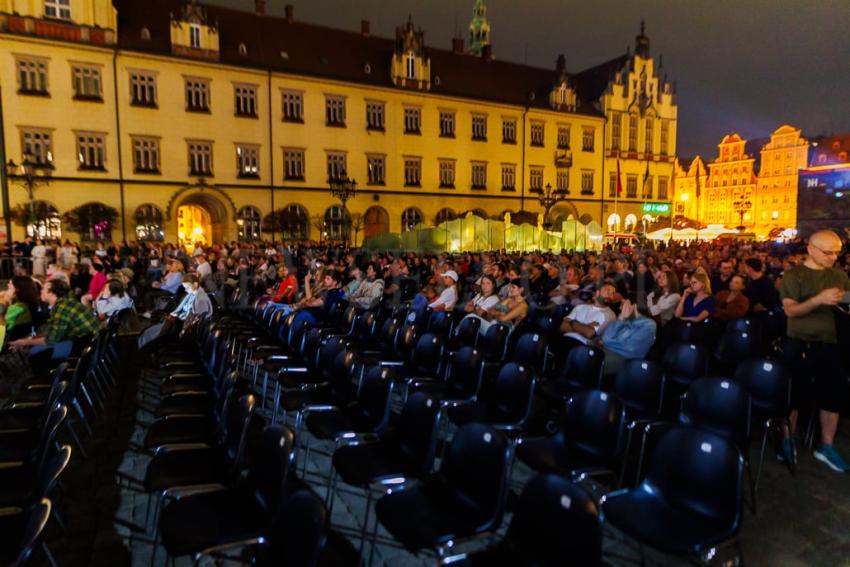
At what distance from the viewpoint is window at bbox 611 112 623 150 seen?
42.2 m

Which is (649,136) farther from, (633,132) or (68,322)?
(68,322)

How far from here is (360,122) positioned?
32.1 meters

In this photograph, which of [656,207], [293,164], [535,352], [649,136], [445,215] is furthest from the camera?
[649,136]

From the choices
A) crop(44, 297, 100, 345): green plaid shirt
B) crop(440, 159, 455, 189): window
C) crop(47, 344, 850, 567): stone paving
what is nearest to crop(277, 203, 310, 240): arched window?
crop(440, 159, 455, 189): window

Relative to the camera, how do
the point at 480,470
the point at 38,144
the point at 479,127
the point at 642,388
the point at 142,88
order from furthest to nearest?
the point at 479,127, the point at 142,88, the point at 38,144, the point at 642,388, the point at 480,470

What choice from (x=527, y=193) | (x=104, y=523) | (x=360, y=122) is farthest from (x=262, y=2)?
(x=104, y=523)

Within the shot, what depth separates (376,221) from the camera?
33625 mm

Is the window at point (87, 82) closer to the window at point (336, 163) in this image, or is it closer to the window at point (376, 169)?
the window at point (336, 163)

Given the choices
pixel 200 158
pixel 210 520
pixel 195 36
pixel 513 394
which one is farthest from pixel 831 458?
pixel 195 36

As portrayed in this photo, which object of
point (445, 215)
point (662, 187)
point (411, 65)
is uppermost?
point (411, 65)

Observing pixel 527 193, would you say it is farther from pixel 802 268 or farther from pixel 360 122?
pixel 802 268

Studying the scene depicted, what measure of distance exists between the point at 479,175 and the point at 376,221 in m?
8.14

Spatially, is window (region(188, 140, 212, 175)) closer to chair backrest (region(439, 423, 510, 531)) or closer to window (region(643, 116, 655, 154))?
chair backrest (region(439, 423, 510, 531))

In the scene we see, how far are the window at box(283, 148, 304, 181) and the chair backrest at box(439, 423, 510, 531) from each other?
2906 centimetres
